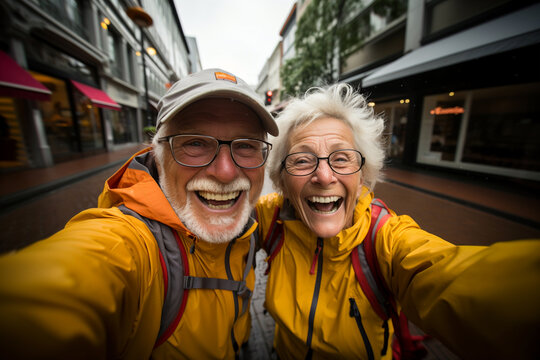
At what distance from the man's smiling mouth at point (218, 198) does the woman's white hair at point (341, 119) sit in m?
0.52

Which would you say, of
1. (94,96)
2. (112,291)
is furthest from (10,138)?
(112,291)

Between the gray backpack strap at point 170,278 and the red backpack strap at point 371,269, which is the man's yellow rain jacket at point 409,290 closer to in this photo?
the red backpack strap at point 371,269

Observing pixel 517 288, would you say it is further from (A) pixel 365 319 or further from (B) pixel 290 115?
(B) pixel 290 115

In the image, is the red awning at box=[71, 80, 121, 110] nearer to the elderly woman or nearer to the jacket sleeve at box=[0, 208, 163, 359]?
the elderly woman

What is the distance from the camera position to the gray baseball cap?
1.06 m

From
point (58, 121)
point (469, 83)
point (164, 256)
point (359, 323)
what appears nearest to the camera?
point (164, 256)

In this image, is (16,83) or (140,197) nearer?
(140,197)

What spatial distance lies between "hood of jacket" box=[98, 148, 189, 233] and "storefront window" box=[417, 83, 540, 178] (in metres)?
6.06

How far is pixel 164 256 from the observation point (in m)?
1.02

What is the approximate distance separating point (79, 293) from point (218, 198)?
0.83m

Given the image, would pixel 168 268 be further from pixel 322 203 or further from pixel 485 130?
pixel 485 130

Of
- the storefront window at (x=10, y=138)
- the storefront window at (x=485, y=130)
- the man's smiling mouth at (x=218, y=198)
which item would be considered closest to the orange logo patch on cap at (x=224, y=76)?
the man's smiling mouth at (x=218, y=198)

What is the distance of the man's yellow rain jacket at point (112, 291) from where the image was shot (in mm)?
363

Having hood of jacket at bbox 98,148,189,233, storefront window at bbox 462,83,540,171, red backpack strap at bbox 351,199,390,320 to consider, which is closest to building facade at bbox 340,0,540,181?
storefront window at bbox 462,83,540,171
